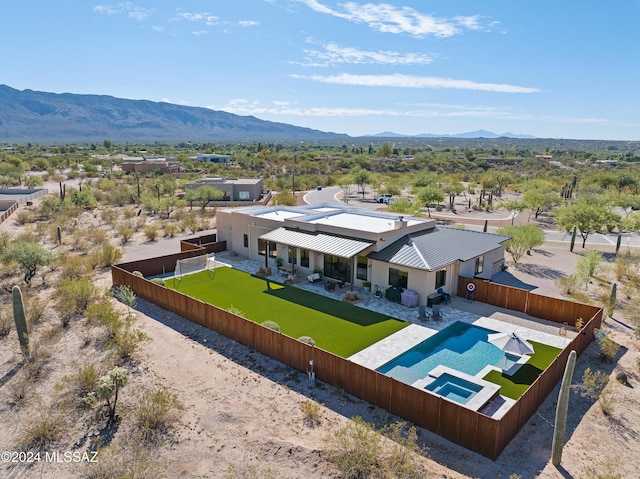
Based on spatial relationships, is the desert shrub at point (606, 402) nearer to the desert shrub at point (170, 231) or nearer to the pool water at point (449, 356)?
the pool water at point (449, 356)

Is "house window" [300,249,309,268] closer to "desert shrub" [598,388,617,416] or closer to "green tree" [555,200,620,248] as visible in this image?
"desert shrub" [598,388,617,416]

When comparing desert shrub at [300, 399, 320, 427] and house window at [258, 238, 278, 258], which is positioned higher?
house window at [258, 238, 278, 258]

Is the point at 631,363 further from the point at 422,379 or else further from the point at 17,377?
the point at 17,377

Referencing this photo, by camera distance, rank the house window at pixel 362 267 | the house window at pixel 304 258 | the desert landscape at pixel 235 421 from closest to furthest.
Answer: the desert landscape at pixel 235 421 → the house window at pixel 362 267 → the house window at pixel 304 258

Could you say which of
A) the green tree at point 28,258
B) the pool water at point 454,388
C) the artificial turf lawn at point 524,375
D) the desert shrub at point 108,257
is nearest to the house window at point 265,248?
the desert shrub at point 108,257

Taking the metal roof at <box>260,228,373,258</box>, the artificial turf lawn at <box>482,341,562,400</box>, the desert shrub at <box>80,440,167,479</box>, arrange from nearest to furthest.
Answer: the desert shrub at <box>80,440,167,479</box>, the artificial turf lawn at <box>482,341,562,400</box>, the metal roof at <box>260,228,373,258</box>

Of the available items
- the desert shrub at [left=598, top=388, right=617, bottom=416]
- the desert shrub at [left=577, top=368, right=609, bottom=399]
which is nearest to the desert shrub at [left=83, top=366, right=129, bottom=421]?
the desert shrub at [left=577, top=368, right=609, bottom=399]
